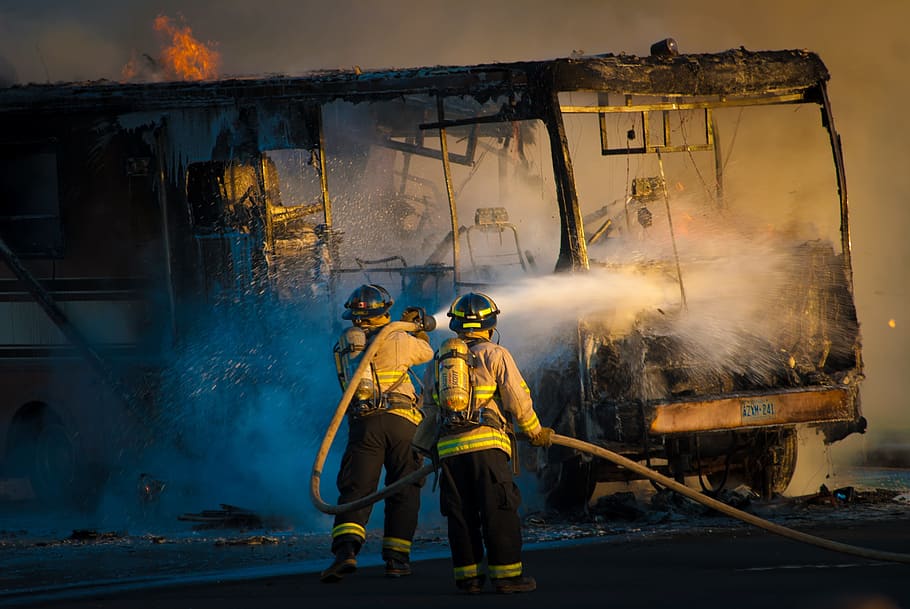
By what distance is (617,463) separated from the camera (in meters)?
8.77

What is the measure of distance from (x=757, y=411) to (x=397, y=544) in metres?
3.33

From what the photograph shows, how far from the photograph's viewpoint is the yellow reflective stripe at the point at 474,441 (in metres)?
8.16

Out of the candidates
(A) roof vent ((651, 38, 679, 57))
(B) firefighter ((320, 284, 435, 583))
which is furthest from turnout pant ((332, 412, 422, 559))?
(A) roof vent ((651, 38, 679, 57))

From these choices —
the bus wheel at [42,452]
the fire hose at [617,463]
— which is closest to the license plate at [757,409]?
the fire hose at [617,463]

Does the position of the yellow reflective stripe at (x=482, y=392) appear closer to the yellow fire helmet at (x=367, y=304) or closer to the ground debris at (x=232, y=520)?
the yellow fire helmet at (x=367, y=304)

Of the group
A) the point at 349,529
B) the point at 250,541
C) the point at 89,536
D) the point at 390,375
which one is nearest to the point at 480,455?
the point at 349,529

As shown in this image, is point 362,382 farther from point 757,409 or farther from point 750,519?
point 757,409

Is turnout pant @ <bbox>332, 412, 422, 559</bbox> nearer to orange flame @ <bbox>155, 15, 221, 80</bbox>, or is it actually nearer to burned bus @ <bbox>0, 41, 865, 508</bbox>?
burned bus @ <bbox>0, 41, 865, 508</bbox>

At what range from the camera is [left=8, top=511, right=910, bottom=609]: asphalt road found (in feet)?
25.1

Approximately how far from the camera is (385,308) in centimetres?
944

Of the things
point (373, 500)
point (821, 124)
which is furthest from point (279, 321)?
point (821, 124)

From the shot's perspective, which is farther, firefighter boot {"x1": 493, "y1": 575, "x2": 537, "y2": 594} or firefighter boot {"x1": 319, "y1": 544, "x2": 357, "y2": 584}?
firefighter boot {"x1": 319, "y1": 544, "x2": 357, "y2": 584}

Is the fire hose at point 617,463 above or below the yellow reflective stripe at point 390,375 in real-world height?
below

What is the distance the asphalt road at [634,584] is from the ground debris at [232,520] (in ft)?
7.99
